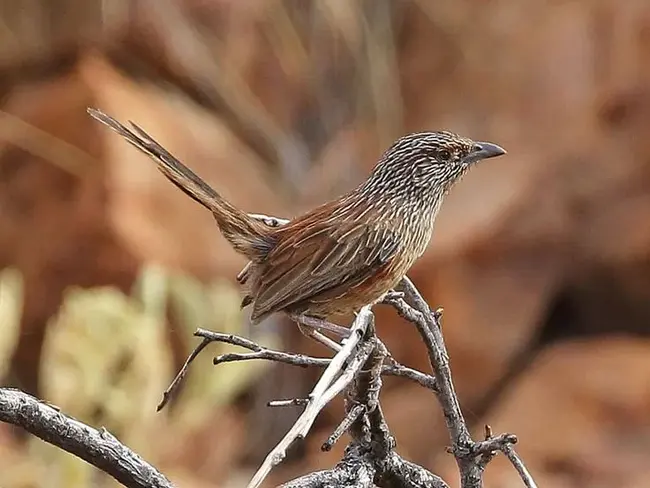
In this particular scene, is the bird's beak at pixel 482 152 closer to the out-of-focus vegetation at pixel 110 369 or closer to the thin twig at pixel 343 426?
the thin twig at pixel 343 426

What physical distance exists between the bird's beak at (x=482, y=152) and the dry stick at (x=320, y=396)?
0.50 metres

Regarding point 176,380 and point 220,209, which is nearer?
point 176,380

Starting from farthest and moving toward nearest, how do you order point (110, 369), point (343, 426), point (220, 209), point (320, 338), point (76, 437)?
point (110, 369), point (220, 209), point (320, 338), point (343, 426), point (76, 437)

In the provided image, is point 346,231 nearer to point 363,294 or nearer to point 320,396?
point 363,294

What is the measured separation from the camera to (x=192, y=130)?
5691 mm

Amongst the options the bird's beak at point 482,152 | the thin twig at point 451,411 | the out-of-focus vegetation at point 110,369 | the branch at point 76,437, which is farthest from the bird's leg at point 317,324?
the out-of-focus vegetation at point 110,369

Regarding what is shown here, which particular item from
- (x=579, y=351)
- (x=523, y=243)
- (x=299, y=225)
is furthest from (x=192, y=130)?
(x=299, y=225)

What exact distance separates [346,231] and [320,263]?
0.28 feet

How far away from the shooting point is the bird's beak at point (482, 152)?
201 cm

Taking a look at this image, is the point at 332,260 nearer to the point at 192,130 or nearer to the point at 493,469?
the point at 493,469

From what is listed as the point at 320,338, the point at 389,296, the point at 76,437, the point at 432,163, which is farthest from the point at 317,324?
the point at 76,437

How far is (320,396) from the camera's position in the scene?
4.21 ft

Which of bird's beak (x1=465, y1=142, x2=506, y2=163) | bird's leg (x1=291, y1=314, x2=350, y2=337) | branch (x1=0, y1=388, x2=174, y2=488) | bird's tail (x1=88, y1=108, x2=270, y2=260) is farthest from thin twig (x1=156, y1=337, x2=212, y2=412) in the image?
bird's beak (x1=465, y1=142, x2=506, y2=163)

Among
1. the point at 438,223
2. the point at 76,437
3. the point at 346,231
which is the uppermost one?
the point at 438,223
